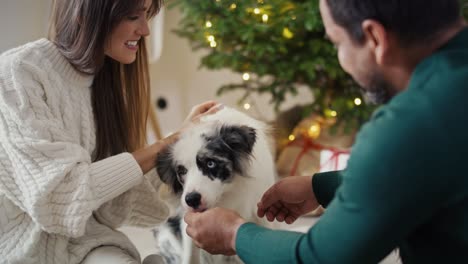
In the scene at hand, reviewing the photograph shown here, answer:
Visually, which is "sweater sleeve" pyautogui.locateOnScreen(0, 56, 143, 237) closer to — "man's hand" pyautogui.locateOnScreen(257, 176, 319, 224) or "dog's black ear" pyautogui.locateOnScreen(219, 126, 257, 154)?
"dog's black ear" pyautogui.locateOnScreen(219, 126, 257, 154)

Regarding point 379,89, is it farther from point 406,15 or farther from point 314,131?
point 314,131

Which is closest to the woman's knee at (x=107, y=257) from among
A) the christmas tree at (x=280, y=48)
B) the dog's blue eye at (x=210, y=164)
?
the dog's blue eye at (x=210, y=164)

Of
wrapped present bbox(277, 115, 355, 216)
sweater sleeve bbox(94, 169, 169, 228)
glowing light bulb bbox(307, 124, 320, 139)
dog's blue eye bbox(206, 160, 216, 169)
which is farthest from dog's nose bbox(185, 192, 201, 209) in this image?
glowing light bulb bbox(307, 124, 320, 139)

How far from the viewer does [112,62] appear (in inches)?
66.5

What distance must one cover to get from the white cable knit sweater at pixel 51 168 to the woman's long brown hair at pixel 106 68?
0.05 m

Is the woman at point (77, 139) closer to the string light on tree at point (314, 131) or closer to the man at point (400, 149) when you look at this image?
the man at point (400, 149)

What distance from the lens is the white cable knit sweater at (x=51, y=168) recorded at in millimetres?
1317

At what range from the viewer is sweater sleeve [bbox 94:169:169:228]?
161cm

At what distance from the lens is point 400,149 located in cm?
76

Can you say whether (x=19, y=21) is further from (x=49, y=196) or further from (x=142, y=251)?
(x=49, y=196)

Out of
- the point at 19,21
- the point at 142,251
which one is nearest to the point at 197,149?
the point at 142,251

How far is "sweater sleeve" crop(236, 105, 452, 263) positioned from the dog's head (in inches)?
21.8

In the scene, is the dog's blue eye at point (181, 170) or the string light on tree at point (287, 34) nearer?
the dog's blue eye at point (181, 170)

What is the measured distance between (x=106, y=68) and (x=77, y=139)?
0.30m
